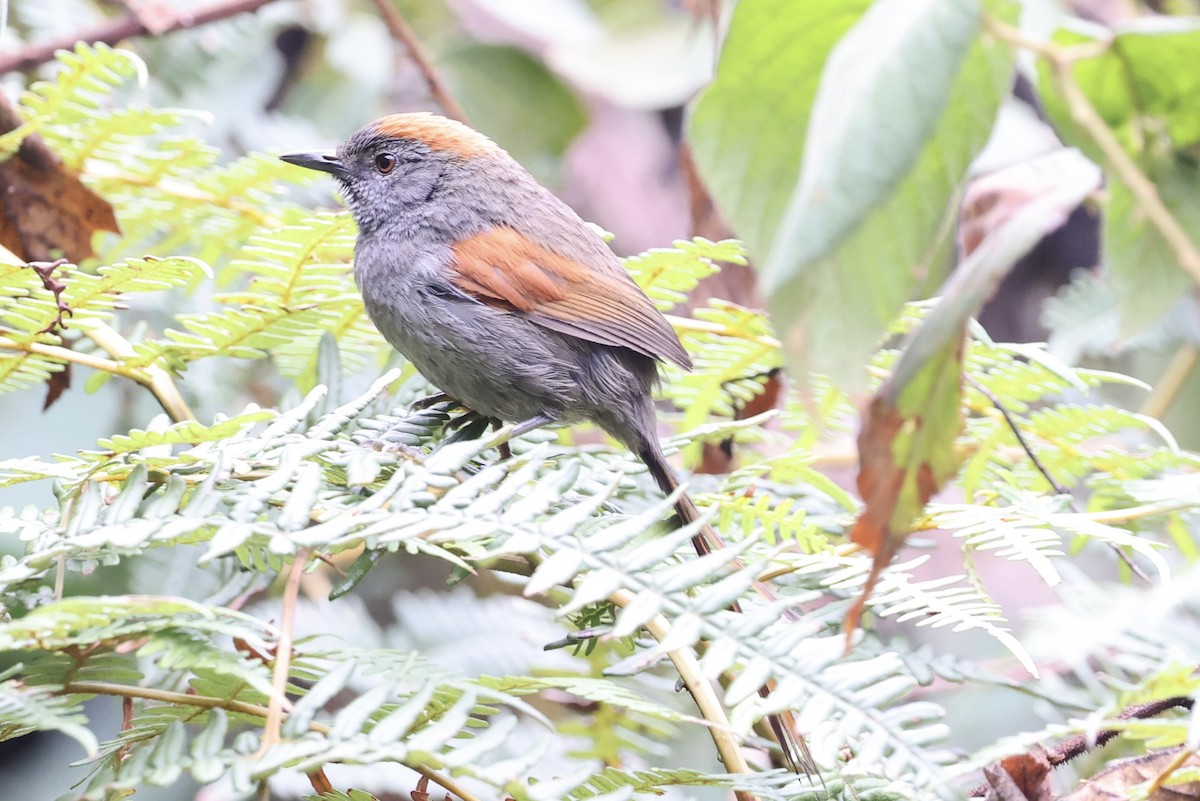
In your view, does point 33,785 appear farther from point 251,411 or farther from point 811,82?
point 811,82

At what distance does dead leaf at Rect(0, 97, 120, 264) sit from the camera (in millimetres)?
2215

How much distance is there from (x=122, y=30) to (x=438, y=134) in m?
0.91

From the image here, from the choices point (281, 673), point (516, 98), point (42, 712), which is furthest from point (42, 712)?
point (516, 98)

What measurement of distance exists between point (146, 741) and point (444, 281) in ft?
5.20

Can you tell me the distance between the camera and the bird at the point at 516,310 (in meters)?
2.59

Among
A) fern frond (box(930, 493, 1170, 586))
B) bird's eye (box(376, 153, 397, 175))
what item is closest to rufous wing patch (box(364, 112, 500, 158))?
bird's eye (box(376, 153, 397, 175))

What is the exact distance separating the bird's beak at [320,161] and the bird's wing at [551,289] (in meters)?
0.46

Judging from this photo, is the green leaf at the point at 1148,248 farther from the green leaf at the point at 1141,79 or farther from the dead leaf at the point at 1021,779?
the dead leaf at the point at 1021,779

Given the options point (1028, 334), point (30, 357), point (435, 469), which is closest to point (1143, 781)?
point (435, 469)

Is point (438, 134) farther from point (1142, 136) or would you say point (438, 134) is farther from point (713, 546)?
point (1142, 136)

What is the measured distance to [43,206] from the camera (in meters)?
2.25

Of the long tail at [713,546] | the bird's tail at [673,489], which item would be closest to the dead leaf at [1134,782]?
the long tail at [713,546]

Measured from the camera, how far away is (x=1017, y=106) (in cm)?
438

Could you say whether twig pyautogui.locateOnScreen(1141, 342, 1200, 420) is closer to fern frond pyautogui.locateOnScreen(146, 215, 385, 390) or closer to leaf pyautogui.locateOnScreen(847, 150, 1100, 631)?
fern frond pyautogui.locateOnScreen(146, 215, 385, 390)
